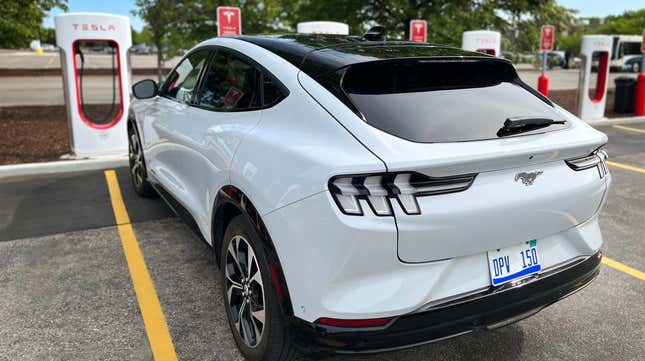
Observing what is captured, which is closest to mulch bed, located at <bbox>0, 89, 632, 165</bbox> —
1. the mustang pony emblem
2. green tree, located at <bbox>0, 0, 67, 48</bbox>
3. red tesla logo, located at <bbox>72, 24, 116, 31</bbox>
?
green tree, located at <bbox>0, 0, 67, 48</bbox>

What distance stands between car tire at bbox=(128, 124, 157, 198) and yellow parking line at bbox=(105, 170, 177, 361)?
12.5 inches

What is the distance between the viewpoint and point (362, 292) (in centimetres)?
210

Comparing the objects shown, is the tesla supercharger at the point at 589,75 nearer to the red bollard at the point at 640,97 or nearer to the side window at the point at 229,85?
the red bollard at the point at 640,97

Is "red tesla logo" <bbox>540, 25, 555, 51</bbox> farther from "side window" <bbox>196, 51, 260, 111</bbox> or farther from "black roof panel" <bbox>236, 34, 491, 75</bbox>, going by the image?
"side window" <bbox>196, 51, 260, 111</bbox>

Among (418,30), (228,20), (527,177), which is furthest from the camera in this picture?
(418,30)

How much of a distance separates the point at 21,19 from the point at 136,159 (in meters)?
6.69

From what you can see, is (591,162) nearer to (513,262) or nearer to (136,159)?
(513,262)

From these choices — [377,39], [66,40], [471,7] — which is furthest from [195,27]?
[377,39]

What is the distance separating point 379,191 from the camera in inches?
81.0

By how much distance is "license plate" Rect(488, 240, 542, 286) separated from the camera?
231cm

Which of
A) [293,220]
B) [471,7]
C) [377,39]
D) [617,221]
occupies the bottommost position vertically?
[617,221]

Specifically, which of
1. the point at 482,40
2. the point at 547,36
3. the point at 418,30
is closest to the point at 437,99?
the point at 482,40

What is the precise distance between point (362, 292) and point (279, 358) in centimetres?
62

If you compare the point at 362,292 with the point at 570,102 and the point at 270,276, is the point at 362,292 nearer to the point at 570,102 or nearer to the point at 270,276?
the point at 270,276
